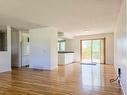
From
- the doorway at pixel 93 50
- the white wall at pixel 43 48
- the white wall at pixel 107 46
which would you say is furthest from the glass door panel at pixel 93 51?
the white wall at pixel 43 48

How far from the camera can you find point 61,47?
11.8 meters

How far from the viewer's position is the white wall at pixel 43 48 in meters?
6.76

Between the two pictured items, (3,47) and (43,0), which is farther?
(3,47)

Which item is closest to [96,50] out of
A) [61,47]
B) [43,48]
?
[61,47]

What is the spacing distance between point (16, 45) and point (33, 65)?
2021mm

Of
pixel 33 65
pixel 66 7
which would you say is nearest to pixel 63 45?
pixel 33 65

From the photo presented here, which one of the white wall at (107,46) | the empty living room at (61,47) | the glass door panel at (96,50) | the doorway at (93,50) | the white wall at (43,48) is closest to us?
the empty living room at (61,47)

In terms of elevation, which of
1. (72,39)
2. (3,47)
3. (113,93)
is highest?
(72,39)

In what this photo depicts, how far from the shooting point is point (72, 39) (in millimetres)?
11266

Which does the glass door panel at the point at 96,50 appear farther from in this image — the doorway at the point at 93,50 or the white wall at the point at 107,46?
the white wall at the point at 107,46

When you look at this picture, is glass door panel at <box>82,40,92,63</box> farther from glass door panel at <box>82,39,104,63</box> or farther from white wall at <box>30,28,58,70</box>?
white wall at <box>30,28,58,70</box>

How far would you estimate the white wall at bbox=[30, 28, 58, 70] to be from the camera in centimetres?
676

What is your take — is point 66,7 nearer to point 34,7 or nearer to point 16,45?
point 34,7

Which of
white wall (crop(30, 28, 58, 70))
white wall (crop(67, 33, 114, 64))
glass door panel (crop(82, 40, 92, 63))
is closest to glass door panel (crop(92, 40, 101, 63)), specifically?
glass door panel (crop(82, 40, 92, 63))
